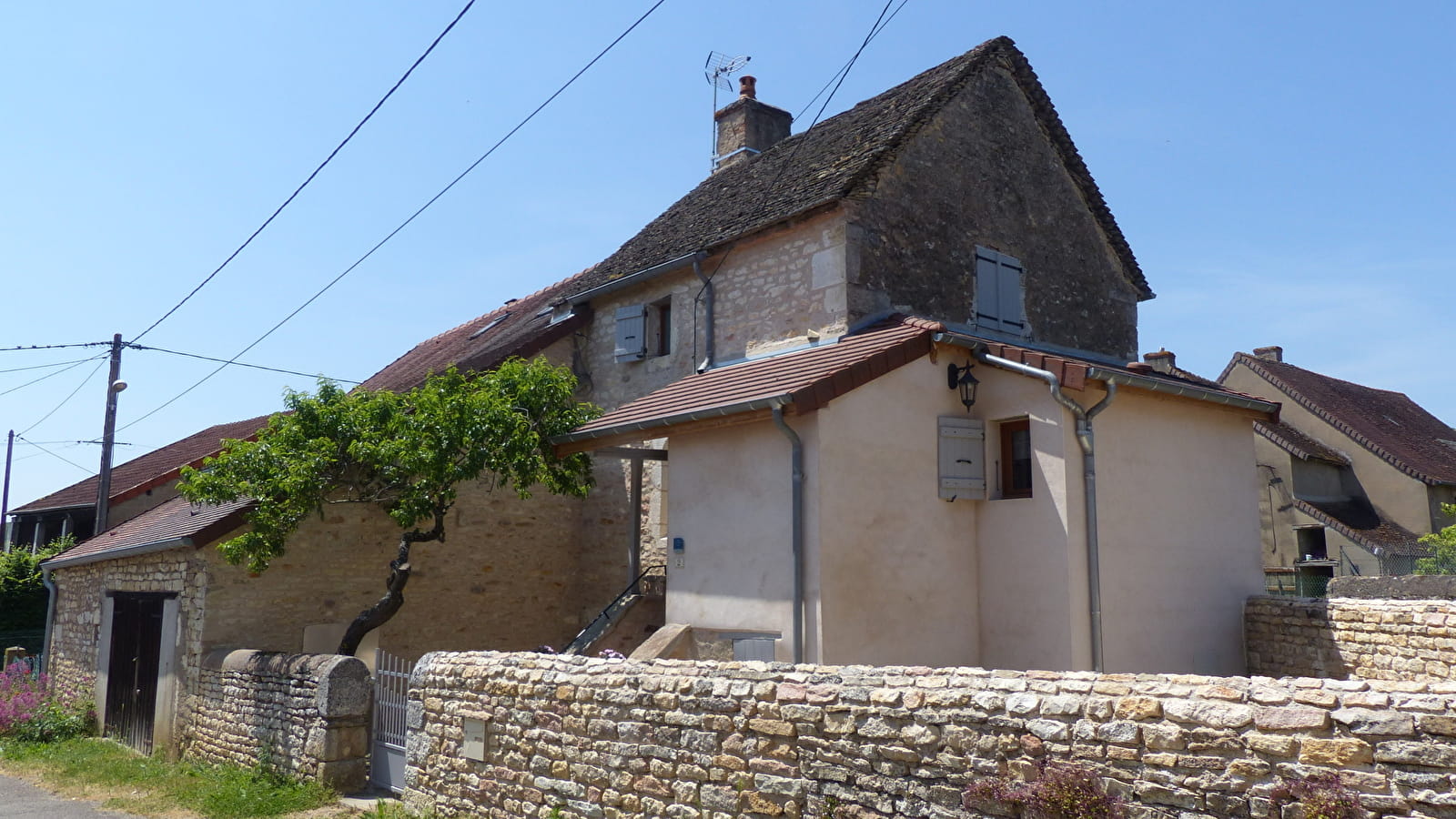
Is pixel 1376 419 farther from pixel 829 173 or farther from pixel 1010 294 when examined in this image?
pixel 829 173

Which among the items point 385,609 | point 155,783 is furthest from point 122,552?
point 385,609

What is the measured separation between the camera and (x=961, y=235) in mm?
13016

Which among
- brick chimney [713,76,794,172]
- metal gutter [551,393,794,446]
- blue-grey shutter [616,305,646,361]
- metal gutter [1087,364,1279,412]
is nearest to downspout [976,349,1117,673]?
metal gutter [1087,364,1279,412]

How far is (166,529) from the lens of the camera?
501 inches

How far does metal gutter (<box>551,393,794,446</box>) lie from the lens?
30.4 ft

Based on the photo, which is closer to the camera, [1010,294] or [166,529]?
[166,529]

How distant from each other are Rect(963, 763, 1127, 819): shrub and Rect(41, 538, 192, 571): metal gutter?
9.55 metres

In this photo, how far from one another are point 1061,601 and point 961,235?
17.3ft

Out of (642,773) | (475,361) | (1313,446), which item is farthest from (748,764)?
(1313,446)

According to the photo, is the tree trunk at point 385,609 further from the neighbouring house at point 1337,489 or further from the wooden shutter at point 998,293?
the neighbouring house at point 1337,489

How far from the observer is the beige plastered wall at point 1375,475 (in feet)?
77.0

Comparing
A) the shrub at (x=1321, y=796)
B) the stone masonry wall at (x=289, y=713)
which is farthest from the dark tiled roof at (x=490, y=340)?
the shrub at (x=1321, y=796)

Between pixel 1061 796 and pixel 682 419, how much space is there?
6.24 meters

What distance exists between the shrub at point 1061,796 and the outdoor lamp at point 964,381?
613 centimetres
